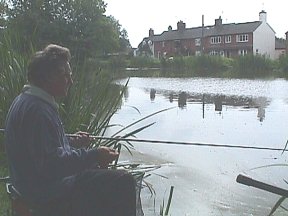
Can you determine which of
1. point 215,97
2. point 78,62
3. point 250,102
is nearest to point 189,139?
point 78,62

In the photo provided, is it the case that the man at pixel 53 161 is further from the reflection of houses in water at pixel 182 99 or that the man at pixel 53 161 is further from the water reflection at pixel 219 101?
the reflection of houses in water at pixel 182 99

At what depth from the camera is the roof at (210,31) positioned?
76250mm

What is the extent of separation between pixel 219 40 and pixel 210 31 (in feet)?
8.88

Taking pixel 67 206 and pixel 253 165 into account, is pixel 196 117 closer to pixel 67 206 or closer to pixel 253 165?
pixel 253 165

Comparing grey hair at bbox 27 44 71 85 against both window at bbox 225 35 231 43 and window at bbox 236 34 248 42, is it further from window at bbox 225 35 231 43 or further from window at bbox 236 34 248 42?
window at bbox 225 35 231 43

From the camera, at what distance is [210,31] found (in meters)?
82.4

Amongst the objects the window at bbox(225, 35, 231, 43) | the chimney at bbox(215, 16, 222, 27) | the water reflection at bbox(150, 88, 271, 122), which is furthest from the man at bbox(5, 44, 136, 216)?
the chimney at bbox(215, 16, 222, 27)

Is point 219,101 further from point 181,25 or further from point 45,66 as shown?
point 181,25

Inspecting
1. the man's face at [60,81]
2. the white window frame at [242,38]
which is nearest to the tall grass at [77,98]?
the man's face at [60,81]

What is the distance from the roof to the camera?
76.2 meters

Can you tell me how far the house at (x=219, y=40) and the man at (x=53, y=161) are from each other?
65.5 m

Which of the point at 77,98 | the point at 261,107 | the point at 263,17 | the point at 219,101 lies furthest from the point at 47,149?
the point at 263,17

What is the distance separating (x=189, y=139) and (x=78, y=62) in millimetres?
4380

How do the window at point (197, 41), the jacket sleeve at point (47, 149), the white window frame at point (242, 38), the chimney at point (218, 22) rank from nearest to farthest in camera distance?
the jacket sleeve at point (47, 149)
the white window frame at point (242, 38)
the chimney at point (218, 22)
the window at point (197, 41)
